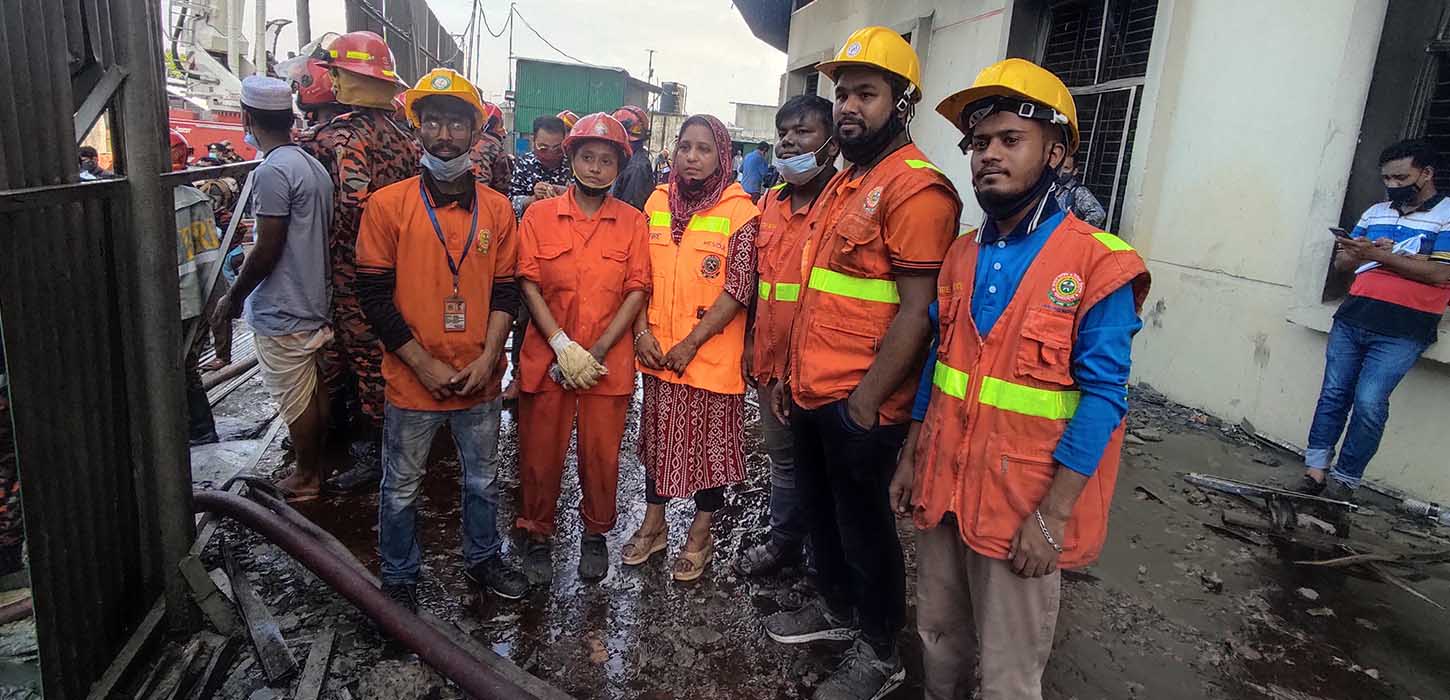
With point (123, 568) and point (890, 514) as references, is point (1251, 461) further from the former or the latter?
point (123, 568)

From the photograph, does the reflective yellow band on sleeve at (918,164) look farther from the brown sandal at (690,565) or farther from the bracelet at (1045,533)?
the brown sandal at (690,565)

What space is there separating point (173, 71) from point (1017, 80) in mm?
20965

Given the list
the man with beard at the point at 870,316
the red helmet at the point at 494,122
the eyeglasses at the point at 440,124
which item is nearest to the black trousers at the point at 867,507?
the man with beard at the point at 870,316

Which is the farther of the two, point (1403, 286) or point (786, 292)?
point (1403, 286)

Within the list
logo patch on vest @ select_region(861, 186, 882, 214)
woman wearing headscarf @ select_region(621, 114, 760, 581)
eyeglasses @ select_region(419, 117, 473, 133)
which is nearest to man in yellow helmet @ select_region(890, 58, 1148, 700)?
logo patch on vest @ select_region(861, 186, 882, 214)

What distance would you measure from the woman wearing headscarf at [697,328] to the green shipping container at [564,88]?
71.1 feet

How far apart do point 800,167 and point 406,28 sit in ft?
41.4

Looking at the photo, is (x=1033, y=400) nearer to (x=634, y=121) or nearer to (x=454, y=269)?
(x=454, y=269)

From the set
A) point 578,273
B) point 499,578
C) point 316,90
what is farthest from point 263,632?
point 316,90

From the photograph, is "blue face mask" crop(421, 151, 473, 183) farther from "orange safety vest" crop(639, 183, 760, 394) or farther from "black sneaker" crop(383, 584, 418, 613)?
"black sneaker" crop(383, 584, 418, 613)

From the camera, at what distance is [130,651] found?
2191 millimetres

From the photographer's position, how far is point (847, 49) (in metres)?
2.43

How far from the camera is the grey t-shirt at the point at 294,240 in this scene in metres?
3.43

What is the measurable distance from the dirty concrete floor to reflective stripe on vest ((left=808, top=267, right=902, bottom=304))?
108cm
